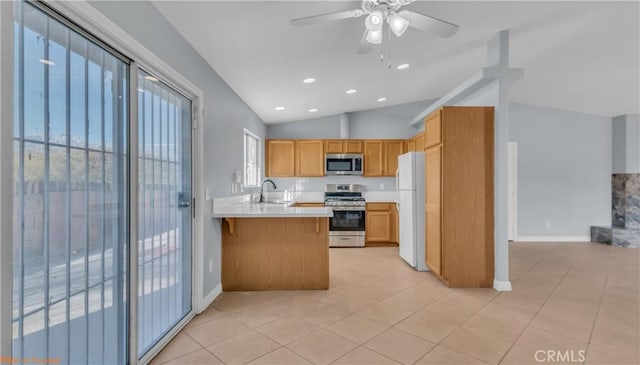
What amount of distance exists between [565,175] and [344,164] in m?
4.40

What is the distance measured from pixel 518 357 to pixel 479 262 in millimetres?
1440

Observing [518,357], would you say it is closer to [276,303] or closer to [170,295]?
[276,303]

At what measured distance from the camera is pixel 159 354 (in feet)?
6.47

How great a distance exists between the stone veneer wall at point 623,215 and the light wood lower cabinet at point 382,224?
157 inches

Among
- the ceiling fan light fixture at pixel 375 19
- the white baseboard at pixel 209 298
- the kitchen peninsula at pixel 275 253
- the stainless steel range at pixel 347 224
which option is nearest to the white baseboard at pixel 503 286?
the kitchen peninsula at pixel 275 253

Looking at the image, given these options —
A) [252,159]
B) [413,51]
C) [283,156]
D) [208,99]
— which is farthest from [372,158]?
[208,99]

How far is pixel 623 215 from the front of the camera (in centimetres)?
542

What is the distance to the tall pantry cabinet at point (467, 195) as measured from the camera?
324 cm

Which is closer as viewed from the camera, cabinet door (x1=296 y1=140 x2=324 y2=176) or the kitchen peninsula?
the kitchen peninsula

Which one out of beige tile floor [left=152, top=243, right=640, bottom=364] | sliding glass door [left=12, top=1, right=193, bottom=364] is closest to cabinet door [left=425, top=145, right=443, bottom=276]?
beige tile floor [left=152, top=243, right=640, bottom=364]

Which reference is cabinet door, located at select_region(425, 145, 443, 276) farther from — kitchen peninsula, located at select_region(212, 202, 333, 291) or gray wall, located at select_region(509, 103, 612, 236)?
gray wall, located at select_region(509, 103, 612, 236)

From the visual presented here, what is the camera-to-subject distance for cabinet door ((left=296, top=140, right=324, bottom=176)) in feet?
19.2

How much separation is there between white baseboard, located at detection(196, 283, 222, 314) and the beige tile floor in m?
0.06

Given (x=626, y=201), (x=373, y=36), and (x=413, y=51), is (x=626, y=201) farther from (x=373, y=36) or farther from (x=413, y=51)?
(x=373, y=36)
